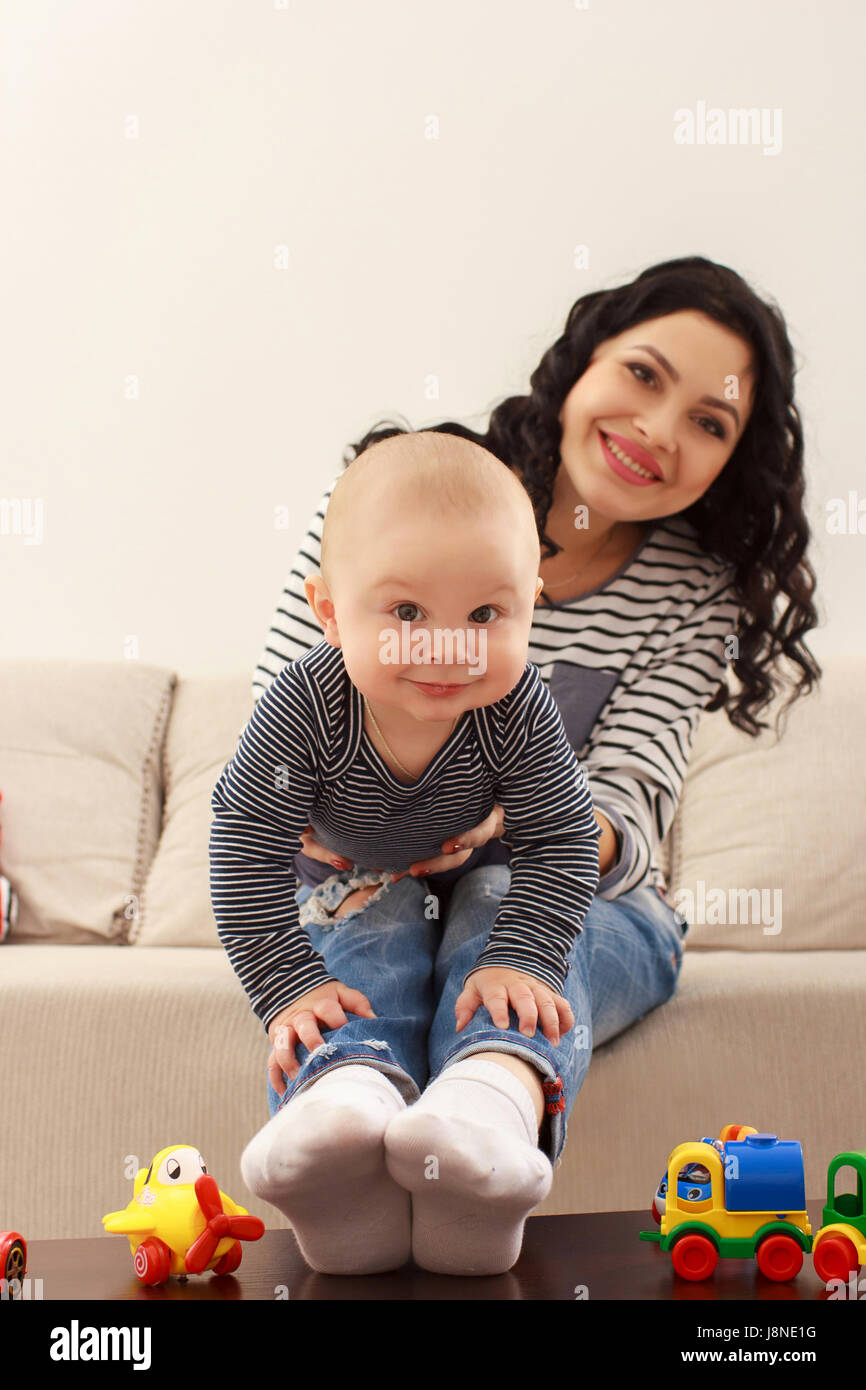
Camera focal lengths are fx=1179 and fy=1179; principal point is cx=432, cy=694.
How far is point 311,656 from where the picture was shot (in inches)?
39.3

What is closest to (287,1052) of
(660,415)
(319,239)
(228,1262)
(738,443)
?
(228,1262)

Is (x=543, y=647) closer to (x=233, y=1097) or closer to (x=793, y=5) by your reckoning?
(x=233, y=1097)

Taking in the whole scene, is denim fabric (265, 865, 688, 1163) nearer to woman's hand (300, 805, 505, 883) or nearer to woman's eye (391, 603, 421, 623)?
woman's hand (300, 805, 505, 883)

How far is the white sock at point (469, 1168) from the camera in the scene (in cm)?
69

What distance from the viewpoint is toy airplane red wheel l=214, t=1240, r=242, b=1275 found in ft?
2.52

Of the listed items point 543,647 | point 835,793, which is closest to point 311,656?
point 543,647

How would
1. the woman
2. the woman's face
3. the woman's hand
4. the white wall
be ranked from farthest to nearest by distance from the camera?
the white wall < the woman's face < the woman < the woman's hand

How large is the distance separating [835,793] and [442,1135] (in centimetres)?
125

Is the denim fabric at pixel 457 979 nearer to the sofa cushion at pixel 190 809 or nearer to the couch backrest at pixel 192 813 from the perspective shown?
the couch backrest at pixel 192 813

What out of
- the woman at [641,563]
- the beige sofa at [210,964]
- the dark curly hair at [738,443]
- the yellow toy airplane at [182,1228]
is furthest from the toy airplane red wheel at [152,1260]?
the dark curly hair at [738,443]

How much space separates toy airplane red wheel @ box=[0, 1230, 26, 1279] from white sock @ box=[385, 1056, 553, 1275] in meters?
0.24

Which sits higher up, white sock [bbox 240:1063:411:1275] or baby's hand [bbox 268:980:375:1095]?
baby's hand [bbox 268:980:375:1095]

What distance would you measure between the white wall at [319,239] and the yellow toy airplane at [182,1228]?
158 cm

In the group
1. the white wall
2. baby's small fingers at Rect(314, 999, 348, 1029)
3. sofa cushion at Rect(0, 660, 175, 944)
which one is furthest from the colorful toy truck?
the white wall
